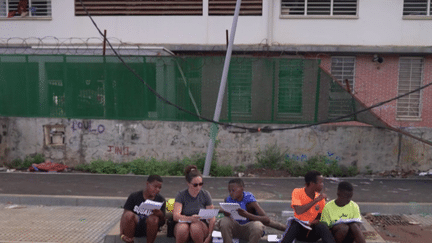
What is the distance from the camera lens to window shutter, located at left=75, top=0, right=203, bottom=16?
12.0m

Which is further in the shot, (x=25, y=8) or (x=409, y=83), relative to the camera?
(x=25, y=8)

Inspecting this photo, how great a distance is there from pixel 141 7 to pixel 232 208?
31.8 ft

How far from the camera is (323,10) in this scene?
11.7 m

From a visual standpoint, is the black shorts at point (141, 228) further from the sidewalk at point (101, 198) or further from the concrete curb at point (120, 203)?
the concrete curb at point (120, 203)

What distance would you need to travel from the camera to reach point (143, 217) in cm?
470

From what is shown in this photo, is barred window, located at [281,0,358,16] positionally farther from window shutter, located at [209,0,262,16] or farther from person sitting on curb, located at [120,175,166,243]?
person sitting on curb, located at [120,175,166,243]

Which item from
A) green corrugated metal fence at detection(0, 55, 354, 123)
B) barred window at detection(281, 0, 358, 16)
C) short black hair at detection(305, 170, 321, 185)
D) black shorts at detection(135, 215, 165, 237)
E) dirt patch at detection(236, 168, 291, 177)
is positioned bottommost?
dirt patch at detection(236, 168, 291, 177)

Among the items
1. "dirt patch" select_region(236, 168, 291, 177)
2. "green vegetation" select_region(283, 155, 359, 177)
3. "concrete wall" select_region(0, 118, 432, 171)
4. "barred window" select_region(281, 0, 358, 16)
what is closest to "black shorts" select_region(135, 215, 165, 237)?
"dirt patch" select_region(236, 168, 291, 177)

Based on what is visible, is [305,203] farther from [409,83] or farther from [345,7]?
[345,7]

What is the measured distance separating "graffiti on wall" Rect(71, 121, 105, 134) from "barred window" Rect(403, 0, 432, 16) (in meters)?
10.6

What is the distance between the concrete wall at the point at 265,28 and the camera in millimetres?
11484

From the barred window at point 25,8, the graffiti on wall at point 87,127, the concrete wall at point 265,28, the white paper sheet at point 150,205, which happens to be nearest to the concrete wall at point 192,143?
the graffiti on wall at point 87,127

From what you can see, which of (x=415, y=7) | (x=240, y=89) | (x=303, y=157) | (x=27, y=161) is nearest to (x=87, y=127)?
(x=27, y=161)

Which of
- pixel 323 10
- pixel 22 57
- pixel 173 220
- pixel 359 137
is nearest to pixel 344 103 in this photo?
pixel 359 137
